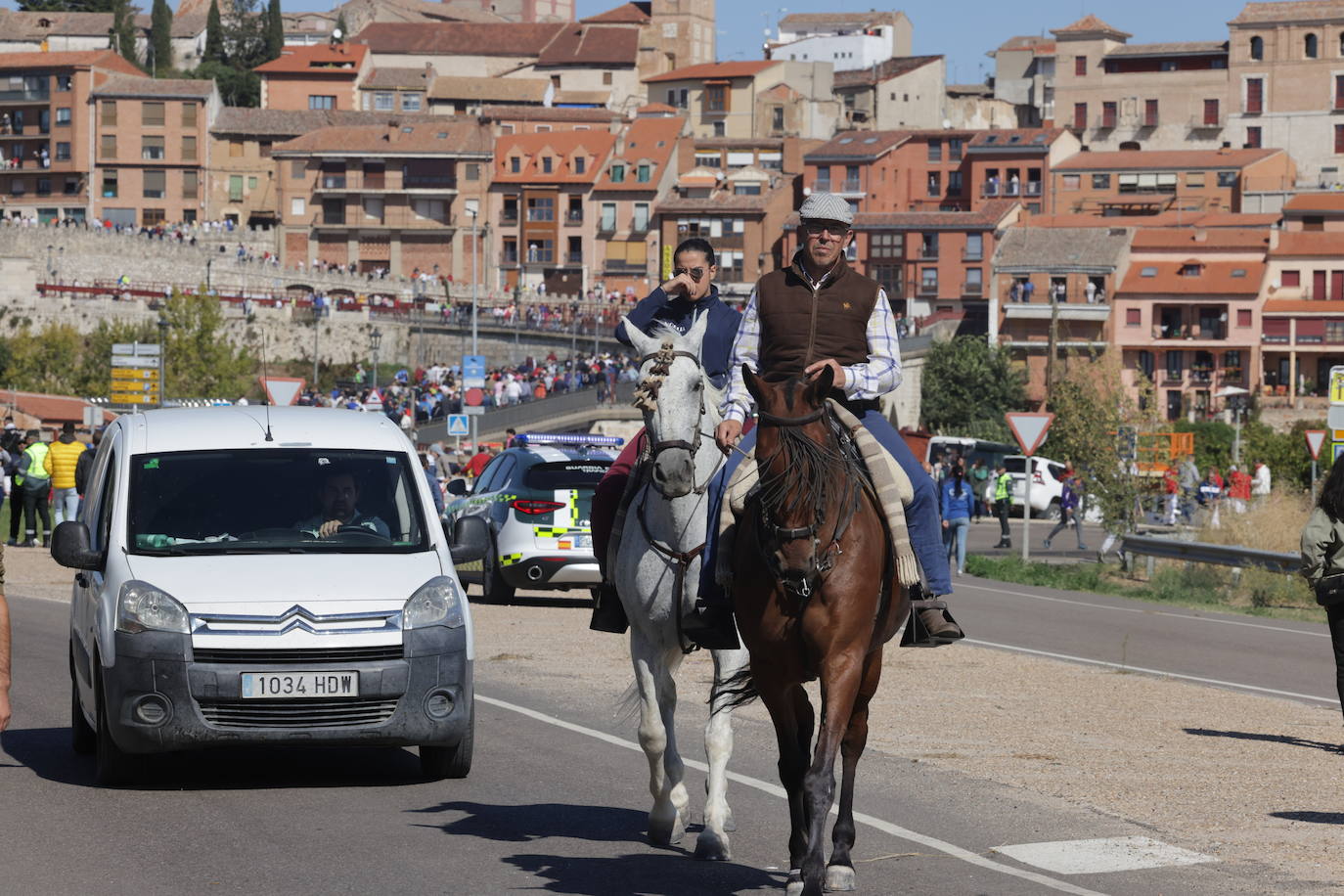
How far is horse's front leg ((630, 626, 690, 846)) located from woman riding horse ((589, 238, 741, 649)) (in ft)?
1.93

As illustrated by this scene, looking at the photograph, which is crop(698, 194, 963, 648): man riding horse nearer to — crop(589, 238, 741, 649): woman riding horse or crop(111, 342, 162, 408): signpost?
crop(589, 238, 741, 649): woman riding horse

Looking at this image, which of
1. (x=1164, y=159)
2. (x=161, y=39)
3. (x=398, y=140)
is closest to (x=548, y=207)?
(x=398, y=140)

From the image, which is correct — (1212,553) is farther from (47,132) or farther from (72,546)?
(47,132)

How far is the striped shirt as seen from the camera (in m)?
8.61

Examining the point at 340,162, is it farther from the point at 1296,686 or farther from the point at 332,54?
the point at 1296,686

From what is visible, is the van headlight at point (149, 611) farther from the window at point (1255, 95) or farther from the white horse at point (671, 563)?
the window at point (1255, 95)

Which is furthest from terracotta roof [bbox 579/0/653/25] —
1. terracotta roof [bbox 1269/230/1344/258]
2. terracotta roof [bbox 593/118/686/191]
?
terracotta roof [bbox 1269/230/1344/258]

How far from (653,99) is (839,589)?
147975mm

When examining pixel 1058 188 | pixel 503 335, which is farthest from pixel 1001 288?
pixel 503 335

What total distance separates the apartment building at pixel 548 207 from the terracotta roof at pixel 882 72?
24.8 meters

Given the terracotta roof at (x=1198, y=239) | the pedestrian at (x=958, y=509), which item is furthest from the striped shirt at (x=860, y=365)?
the terracotta roof at (x=1198, y=239)

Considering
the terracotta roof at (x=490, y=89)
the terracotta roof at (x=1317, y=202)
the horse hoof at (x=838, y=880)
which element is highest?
the terracotta roof at (x=490, y=89)

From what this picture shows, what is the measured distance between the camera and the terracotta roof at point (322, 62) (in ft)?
507

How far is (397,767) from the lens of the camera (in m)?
11.6
